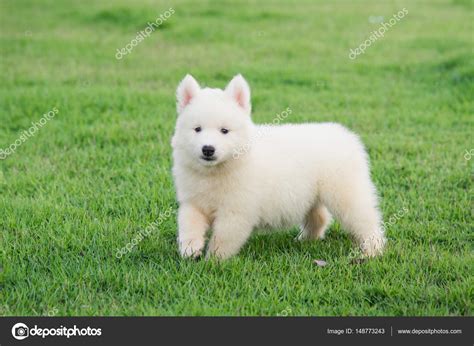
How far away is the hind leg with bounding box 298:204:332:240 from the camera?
5.34 metres

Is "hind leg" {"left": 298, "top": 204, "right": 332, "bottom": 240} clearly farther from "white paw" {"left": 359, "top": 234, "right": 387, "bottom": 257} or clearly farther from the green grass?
"white paw" {"left": 359, "top": 234, "right": 387, "bottom": 257}

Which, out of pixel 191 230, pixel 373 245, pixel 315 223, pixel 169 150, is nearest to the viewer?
pixel 191 230

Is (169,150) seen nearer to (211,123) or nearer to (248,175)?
(248,175)

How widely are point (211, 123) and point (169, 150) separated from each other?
2.81 m

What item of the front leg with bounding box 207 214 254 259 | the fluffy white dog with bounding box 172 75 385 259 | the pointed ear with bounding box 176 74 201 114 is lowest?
the front leg with bounding box 207 214 254 259

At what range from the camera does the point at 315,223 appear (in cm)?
536

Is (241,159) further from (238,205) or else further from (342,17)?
(342,17)

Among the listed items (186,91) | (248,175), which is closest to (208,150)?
(248,175)

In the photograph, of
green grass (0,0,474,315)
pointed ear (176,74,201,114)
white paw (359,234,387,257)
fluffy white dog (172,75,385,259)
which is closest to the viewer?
green grass (0,0,474,315)

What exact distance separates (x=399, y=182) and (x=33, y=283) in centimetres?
355

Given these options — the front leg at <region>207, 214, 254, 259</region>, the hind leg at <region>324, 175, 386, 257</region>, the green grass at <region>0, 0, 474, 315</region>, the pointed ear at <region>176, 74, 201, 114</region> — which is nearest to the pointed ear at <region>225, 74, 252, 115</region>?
the pointed ear at <region>176, 74, 201, 114</region>

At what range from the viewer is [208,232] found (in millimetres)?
5133
